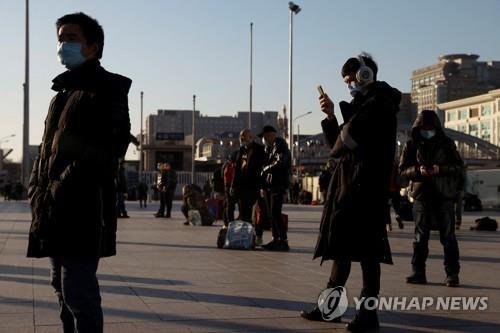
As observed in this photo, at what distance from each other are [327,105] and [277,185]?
598 centimetres

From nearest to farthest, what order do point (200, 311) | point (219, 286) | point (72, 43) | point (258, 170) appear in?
point (72, 43)
point (200, 311)
point (219, 286)
point (258, 170)

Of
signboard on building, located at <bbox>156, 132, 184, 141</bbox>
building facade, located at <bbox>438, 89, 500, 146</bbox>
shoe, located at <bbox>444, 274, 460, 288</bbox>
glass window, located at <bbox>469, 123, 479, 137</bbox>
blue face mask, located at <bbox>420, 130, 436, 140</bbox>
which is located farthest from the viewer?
glass window, located at <bbox>469, 123, 479, 137</bbox>

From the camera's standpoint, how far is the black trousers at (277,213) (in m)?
11.7

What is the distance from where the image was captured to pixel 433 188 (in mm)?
7883

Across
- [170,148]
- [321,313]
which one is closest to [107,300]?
[321,313]

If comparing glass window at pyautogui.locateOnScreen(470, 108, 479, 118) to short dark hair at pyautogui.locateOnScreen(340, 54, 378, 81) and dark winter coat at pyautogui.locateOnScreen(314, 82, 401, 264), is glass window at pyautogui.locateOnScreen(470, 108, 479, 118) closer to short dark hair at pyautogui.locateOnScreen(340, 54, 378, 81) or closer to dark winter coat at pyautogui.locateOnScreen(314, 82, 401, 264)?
short dark hair at pyautogui.locateOnScreen(340, 54, 378, 81)

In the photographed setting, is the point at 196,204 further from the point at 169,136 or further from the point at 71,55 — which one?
the point at 169,136

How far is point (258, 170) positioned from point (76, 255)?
338 inches

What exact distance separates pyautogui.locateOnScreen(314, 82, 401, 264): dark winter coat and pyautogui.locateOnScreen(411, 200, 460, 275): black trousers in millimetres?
2427

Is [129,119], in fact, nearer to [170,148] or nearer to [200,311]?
[200,311]

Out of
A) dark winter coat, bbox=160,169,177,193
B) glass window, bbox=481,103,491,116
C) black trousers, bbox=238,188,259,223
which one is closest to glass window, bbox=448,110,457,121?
glass window, bbox=481,103,491,116

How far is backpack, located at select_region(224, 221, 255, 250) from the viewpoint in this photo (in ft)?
38.6

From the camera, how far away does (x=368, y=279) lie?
→ 5570 mm

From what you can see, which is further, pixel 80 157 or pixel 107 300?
pixel 107 300
